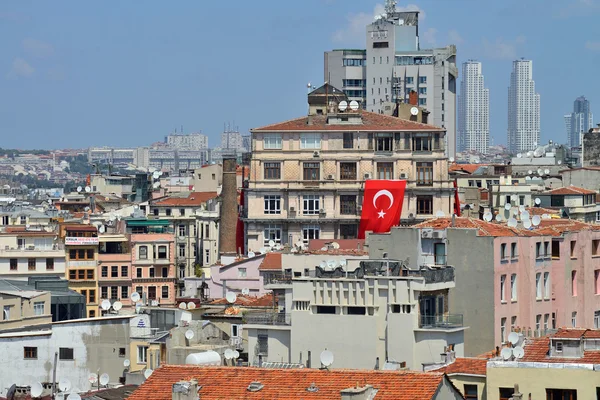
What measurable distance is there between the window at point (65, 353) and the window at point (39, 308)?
12.6m

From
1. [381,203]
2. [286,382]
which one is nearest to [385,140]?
[381,203]

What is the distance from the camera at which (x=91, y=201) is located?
15788 centimetres

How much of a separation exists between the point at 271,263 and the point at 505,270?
948 inches

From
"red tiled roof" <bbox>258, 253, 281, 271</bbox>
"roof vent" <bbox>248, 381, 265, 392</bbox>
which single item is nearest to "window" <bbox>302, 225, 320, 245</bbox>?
"red tiled roof" <bbox>258, 253, 281, 271</bbox>

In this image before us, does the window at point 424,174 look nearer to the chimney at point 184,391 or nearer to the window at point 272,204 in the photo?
the window at point 272,204

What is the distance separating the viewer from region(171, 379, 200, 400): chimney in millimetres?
46250

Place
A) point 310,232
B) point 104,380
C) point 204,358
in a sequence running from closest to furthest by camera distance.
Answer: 1. point 204,358
2. point 104,380
3. point 310,232

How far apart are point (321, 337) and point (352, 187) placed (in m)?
51.3

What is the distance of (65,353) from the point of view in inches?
2640

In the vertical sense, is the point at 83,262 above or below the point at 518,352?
below

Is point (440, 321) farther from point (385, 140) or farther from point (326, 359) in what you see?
point (385, 140)

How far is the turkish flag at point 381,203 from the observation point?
10500 cm

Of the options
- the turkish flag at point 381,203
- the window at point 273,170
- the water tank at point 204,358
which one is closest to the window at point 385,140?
the turkish flag at point 381,203

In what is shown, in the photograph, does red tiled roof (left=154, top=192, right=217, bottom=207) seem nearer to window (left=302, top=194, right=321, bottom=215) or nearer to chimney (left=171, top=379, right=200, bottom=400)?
window (left=302, top=194, right=321, bottom=215)
